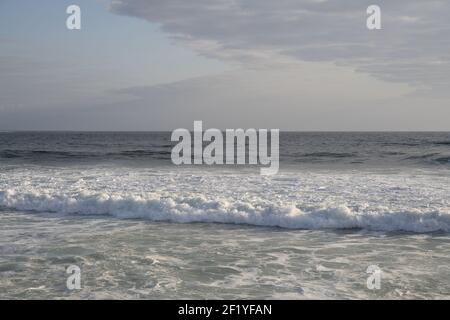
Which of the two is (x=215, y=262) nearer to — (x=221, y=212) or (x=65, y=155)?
(x=221, y=212)

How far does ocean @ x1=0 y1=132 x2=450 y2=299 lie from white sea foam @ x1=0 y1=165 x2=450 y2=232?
0.04 meters

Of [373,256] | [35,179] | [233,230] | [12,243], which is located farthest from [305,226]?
[35,179]

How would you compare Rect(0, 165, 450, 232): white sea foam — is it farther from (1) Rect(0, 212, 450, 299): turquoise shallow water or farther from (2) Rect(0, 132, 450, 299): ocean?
(1) Rect(0, 212, 450, 299): turquoise shallow water

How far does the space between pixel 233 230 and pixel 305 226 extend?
1.95 meters

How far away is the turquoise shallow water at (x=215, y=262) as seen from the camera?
706 cm

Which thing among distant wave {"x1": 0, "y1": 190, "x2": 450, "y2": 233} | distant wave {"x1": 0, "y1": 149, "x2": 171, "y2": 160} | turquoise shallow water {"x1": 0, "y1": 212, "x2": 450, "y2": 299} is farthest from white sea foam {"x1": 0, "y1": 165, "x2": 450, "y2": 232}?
distant wave {"x1": 0, "y1": 149, "x2": 171, "y2": 160}

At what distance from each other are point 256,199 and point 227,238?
3803mm

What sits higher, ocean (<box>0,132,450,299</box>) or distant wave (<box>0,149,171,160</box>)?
distant wave (<box>0,149,171,160</box>)

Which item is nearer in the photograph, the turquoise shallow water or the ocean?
the turquoise shallow water

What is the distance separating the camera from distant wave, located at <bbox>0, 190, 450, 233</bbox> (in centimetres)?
1170

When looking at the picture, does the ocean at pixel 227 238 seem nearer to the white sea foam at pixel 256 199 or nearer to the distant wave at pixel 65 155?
the white sea foam at pixel 256 199

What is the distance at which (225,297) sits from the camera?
6859 millimetres

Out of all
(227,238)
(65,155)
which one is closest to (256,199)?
(227,238)
